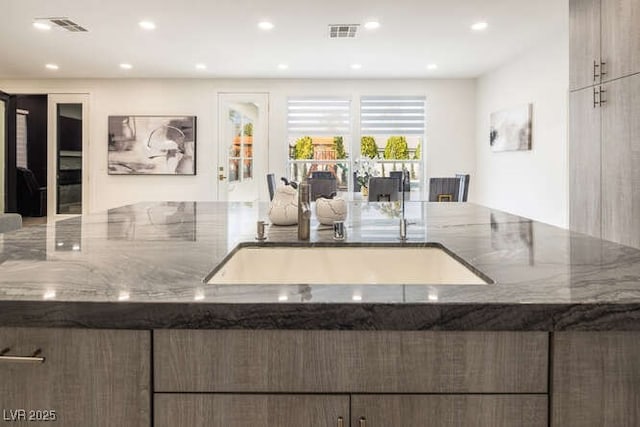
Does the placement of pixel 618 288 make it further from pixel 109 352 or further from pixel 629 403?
pixel 109 352

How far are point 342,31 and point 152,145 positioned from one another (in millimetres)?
4184

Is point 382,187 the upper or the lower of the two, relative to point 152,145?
lower

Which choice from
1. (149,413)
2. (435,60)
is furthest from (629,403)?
(435,60)

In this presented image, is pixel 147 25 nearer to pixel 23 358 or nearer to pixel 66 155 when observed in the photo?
pixel 66 155

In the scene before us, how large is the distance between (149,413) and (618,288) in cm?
79

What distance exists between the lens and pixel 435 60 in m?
6.79

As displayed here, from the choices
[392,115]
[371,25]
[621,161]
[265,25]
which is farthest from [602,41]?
[392,115]

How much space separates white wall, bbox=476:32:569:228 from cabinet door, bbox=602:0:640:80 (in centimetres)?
202

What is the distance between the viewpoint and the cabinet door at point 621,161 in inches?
124

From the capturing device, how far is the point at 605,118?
3.46 metres

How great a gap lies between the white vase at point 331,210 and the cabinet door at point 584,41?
2611 mm

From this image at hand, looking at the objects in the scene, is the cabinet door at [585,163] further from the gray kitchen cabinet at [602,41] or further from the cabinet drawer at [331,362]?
the cabinet drawer at [331,362]

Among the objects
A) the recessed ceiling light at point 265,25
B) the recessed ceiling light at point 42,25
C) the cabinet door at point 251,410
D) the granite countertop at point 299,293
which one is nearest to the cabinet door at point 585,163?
the granite countertop at point 299,293

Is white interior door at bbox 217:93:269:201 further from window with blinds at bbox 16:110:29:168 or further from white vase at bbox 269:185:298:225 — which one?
white vase at bbox 269:185:298:225
